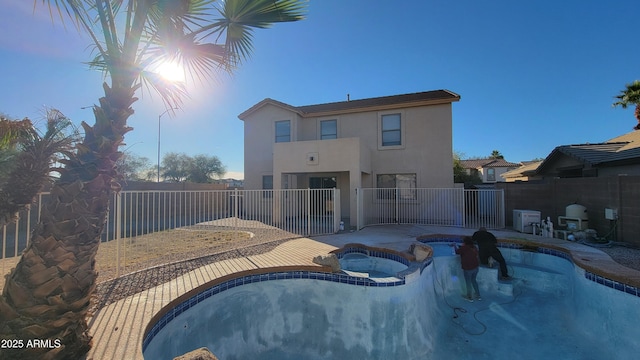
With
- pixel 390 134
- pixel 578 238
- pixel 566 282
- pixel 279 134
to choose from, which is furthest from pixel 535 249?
pixel 279 134

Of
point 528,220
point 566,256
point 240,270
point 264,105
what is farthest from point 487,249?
point 264,105

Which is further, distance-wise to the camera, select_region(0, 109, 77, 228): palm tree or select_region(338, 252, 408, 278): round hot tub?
select_region(338, 252, 408, 278): round hot tub

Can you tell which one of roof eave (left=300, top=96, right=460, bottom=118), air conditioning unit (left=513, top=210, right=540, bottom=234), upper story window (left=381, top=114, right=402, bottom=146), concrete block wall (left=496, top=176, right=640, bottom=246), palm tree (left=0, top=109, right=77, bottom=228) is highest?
roof eave (left=300, top=96, right=460, bottom=118)

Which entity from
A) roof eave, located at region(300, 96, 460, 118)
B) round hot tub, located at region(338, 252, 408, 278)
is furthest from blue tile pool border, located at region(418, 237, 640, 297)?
roof eave, located at region(300, 96, 460, 118)

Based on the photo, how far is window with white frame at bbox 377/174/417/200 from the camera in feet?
48.8

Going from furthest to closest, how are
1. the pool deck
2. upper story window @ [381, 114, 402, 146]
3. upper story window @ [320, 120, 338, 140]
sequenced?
upper story window @ [320, 120, 338, 140] → upper story window @ [381, 114, 402, 146] → the pool deck

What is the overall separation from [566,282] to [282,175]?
12028mm

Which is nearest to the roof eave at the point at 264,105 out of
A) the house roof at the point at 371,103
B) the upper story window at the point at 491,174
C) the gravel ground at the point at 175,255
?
the house roof at the point at 371,103

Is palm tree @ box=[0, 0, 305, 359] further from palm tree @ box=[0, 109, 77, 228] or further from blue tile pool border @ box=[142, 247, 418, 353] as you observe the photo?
palm tree @ box=[0, 109, 77, 228]

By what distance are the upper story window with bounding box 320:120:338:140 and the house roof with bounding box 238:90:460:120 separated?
1.88 ft

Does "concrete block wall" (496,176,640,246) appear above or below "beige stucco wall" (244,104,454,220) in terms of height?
below

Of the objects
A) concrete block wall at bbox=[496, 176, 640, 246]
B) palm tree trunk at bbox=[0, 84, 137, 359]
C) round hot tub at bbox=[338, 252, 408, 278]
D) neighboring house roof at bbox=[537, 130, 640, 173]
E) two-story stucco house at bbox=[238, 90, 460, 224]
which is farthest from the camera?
two-story stucco house at bbox=[238, 90, 460, 224]

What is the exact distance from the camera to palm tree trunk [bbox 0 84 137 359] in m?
2.53

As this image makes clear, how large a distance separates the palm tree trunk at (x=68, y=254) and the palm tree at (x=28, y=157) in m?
2.82
